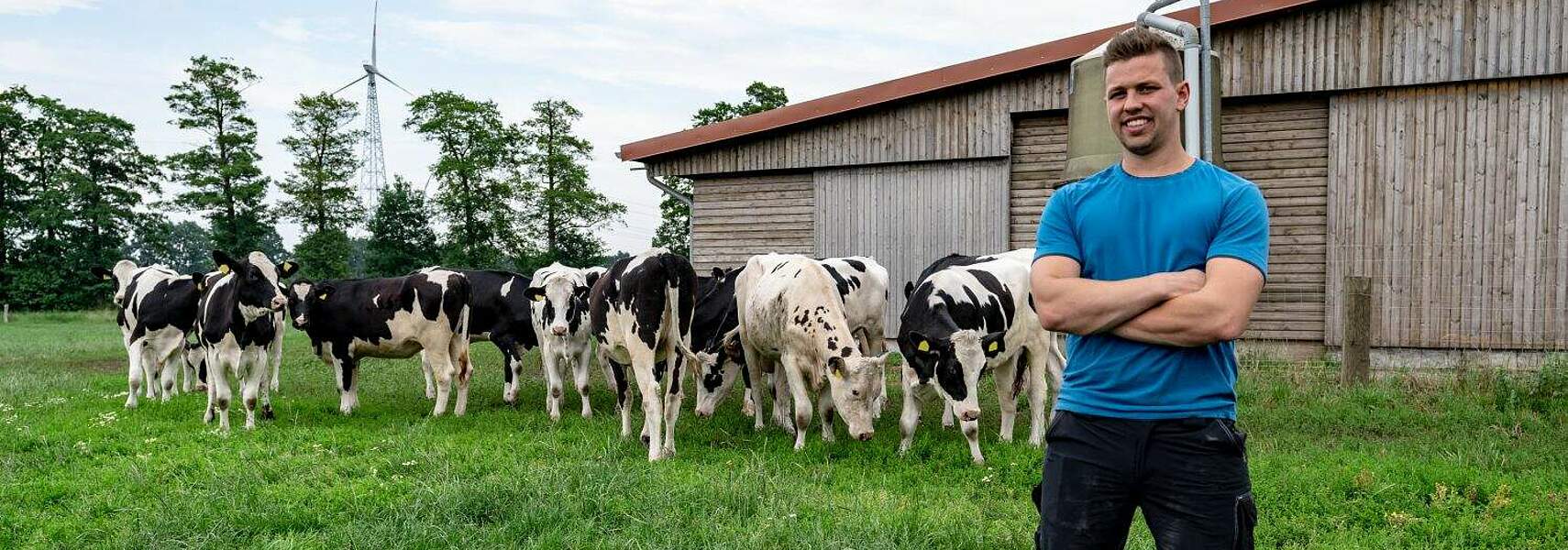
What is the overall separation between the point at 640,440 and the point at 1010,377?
342 cm

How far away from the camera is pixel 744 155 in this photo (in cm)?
1631

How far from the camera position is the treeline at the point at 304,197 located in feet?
141

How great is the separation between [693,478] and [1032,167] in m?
9.61

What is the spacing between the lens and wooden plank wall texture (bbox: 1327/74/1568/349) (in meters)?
12.2

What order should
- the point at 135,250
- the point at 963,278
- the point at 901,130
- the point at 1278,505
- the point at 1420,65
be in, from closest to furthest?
1. the point at 1278,505
2. the point at 963,278
3. the point at 1420,65
4. the point at 901,130
5. the point at 135,250

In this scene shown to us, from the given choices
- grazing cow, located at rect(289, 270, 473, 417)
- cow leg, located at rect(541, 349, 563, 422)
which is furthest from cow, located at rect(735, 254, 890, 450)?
grazing cow, located at rect(289, 270, 473, 417)

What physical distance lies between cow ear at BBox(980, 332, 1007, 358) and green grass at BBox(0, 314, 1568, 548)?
0.88 metres

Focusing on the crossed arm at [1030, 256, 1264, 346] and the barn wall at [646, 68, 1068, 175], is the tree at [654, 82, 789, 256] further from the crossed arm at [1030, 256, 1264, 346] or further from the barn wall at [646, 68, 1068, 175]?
the crossed arm at [1030, 256, 1264, 346]

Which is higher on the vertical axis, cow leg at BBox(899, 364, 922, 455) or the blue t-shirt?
the blue t-shirt

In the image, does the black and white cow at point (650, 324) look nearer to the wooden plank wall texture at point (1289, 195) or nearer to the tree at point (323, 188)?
the wooden plank wall texture at point (1289, 195)

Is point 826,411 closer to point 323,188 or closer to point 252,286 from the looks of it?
point 252,286

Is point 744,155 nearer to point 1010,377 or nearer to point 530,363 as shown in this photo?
point 530,363

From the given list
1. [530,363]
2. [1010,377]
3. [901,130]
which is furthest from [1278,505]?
[530,363]

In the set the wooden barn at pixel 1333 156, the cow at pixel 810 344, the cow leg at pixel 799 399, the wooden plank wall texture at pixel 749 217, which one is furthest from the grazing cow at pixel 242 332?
the wooden barn at pixel 1333 156
